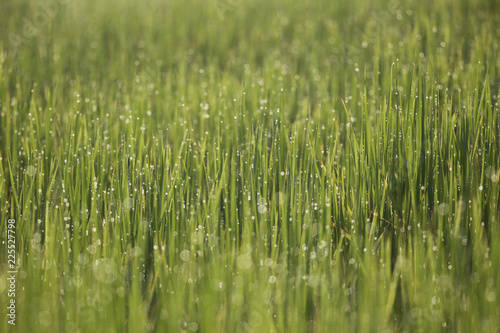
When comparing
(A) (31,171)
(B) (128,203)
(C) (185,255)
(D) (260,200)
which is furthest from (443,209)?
(A) (31,171)

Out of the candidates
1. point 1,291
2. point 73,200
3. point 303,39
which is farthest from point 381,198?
point 303,39

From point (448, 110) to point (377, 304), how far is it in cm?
92

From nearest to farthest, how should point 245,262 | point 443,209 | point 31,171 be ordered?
point 245,262 < point 443,209 < point 31,171

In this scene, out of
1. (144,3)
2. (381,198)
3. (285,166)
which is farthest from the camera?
A: (144,3)

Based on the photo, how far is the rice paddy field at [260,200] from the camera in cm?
115

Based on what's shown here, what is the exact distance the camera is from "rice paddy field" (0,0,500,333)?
3.76ft

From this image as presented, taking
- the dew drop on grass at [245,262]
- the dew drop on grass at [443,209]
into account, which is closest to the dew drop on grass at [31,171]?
the dew drop on grass at [245,262]

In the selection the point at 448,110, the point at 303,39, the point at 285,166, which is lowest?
the point at 285,166

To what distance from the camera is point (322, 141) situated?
172 cm

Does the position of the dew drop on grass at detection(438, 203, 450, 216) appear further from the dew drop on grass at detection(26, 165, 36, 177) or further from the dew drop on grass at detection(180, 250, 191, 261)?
the dew drop on grass at detection(26, 165, 36, 177)

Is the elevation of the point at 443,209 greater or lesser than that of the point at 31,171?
lesser

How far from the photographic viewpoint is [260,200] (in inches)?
56.3

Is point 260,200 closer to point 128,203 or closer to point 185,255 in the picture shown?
point 185,255

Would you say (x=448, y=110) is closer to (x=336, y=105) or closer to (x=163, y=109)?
(x=336, y=105)
